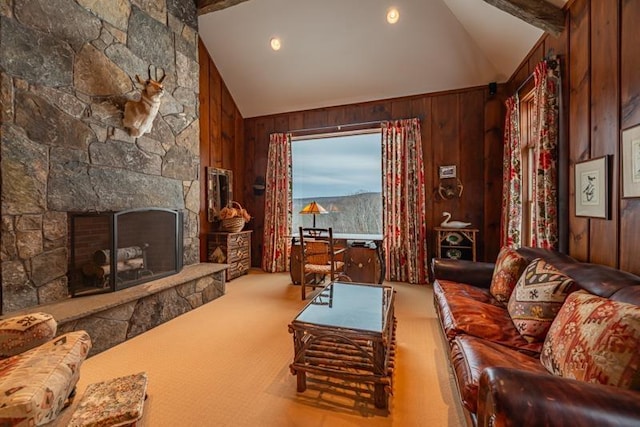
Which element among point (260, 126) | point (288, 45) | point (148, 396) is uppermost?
point (288, 45)

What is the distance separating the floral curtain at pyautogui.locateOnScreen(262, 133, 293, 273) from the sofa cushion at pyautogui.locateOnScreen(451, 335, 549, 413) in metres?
3.72

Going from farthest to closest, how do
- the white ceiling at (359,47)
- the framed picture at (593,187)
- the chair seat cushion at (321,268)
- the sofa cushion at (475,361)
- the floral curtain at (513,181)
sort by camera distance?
the chair seat cushion at (321,268), the white ceiling at (359,47), the floral curtain at (513,181), the framed picture at (593,187), the sofa cushion at (475,361)

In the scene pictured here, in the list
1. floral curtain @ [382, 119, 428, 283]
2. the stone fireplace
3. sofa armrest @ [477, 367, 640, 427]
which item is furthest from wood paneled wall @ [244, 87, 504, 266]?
sofa armrest @ [477, 367, 640, 427]

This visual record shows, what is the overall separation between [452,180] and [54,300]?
4.74 m

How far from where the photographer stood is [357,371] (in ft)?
5.87

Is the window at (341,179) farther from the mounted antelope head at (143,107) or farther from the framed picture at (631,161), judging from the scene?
the framed picture at (631,161)

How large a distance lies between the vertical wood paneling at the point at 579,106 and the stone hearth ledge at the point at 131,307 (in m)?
3.65

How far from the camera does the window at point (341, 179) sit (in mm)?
4848

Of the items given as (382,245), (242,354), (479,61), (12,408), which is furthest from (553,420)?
(479,61)

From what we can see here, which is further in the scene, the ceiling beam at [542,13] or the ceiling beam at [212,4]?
the ceiling beam at [212,4]

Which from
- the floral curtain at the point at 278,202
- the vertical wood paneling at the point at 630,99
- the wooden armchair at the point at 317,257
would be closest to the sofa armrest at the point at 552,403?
the vertical wood paneling at the point at 630,99

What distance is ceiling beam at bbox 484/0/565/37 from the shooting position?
8.33 feet

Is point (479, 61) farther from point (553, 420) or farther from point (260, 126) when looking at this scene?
point (553, 420)

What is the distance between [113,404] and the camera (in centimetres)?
156
